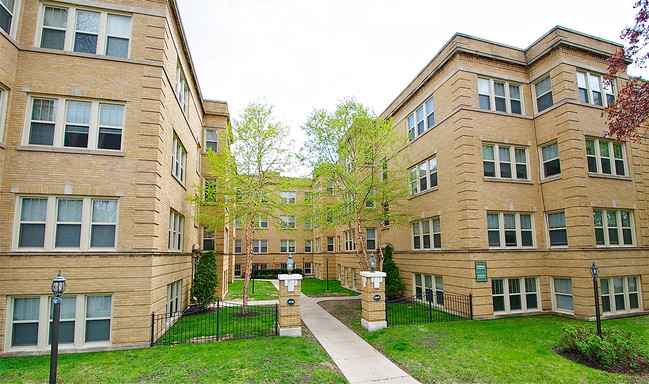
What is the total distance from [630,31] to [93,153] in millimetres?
16344

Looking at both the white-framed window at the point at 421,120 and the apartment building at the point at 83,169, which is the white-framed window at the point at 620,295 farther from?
the apartment building at the point at 83,169

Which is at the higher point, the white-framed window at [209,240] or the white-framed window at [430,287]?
the white-framed window at [209,240]

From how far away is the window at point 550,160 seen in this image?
16047 mm

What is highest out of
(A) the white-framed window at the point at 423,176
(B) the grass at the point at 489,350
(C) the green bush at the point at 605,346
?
(A) the white-framed window at the point at 423,176

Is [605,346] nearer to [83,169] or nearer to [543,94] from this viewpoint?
[543,94]

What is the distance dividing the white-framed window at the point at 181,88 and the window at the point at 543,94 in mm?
16914

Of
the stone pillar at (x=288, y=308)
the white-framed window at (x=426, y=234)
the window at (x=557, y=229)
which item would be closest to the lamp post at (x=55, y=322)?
the stone pillar at (x=288, y=308)

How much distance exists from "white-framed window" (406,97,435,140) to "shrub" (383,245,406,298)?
24.5ft

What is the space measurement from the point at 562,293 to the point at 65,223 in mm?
19165

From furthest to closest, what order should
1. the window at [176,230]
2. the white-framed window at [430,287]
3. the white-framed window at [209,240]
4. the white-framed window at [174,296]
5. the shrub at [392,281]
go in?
the white-framed window at [209,240]
the shrub at [392,281]
the white-framed window at [430,287]
the window at [176,230]
the white-framed window at [174,296]

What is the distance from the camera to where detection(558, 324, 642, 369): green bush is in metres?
9.19

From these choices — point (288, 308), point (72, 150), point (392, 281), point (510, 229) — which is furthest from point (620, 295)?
point (72, 150)

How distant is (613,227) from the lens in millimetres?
15664

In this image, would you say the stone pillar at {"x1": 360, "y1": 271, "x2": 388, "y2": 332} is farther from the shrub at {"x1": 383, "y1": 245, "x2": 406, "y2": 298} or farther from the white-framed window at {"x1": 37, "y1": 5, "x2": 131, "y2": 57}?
the white-framed window at {"x1": 37, "y1": 5, "x2": 131, "y2": 57}
